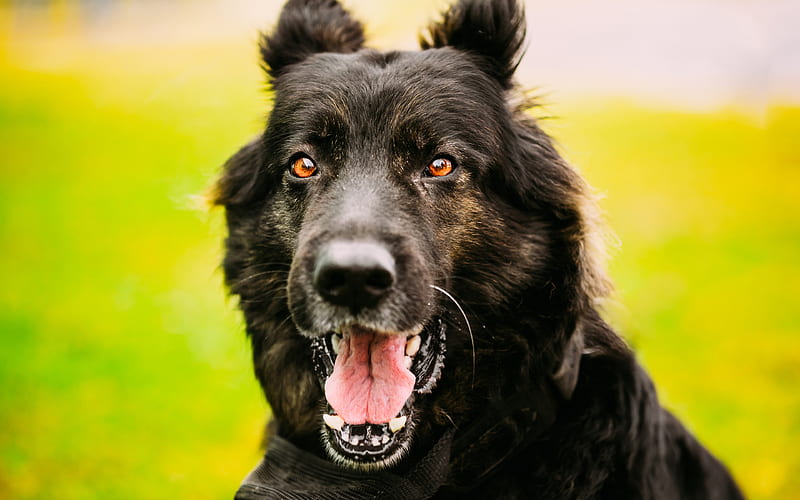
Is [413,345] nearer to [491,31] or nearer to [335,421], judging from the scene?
[335,421]

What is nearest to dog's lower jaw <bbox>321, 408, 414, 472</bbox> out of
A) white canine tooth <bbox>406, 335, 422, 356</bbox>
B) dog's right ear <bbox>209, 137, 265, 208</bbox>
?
white canine tooth <bbox>406, 335, 422, 356</bbox>

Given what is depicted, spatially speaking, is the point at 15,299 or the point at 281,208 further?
the point at 15,299

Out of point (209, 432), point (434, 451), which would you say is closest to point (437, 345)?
point (434, 451)

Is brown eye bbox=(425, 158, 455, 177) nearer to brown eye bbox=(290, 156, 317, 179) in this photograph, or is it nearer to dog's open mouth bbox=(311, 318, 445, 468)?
brown eye bbox=(290, 156, 317, 179)

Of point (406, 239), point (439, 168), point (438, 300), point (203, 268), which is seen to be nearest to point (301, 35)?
point (439, 168)

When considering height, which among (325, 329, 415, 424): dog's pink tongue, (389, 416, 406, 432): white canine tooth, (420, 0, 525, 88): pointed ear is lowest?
(389, 416, 406, 432): white canine tooth

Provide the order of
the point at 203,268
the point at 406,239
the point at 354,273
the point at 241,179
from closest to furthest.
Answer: the point at 354,273, the point at 406,239, the point at 241,179, the point at 203,268

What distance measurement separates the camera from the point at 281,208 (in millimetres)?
3635

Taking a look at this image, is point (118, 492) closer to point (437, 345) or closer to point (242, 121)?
point (437, 345)

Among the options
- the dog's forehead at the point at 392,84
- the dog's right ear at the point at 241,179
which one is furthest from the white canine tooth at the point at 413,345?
the dog's right ear at the point at 241,179

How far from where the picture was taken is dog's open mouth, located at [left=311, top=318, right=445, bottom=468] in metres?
3.07

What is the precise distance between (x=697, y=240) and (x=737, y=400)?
5.49 m

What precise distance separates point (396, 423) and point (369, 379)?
0.23 metres

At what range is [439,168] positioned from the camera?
3.46m
